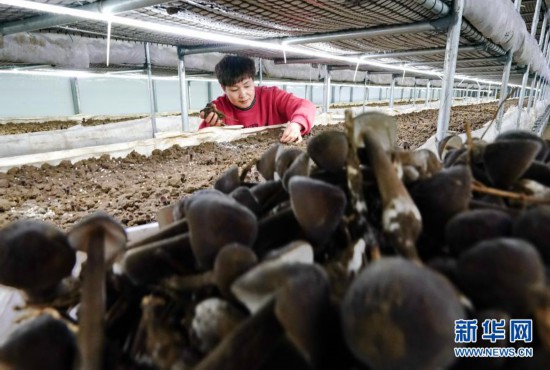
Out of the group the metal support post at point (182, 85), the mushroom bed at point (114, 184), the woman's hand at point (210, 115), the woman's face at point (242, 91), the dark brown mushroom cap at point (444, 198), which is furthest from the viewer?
the metal support post at point (182, 85)

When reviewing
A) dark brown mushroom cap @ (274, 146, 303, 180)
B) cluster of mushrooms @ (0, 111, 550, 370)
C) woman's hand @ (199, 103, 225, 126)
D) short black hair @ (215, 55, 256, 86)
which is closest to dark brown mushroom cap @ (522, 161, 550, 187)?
cluster of mushrooms @ (0, 111, 550, 370)

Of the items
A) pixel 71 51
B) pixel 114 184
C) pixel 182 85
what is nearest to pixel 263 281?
pixel 114 184

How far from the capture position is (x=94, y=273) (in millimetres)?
248

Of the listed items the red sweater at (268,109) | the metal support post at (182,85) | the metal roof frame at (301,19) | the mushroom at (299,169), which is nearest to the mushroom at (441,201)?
the mushroom at (299,169)

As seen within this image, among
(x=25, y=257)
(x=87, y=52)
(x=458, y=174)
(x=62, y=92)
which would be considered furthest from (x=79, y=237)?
(x=62, y=92)

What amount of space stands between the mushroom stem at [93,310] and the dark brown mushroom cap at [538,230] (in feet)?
0.90

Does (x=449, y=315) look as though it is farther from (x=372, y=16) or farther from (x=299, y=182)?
(x=372, y=16)

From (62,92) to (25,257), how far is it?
801cm

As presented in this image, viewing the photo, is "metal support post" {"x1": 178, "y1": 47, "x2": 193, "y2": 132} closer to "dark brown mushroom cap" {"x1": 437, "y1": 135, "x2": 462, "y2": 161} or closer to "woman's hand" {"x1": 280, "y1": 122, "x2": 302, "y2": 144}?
"woman's hand" {"x1": 280, "y1": 122, "x2": 302, "y2": 144}

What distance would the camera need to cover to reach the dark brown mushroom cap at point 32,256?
238mm

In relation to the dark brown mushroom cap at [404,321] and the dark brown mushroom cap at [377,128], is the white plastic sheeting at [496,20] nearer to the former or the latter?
the dark brown mushroom cap at [377,128]

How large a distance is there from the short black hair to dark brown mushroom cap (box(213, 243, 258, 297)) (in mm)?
1749

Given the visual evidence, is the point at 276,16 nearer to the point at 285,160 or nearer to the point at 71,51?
the point at 285,160

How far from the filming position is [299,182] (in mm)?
245
